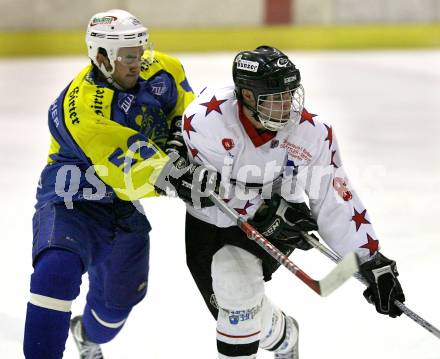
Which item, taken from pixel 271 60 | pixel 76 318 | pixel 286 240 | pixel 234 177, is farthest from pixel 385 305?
pixel 76 318

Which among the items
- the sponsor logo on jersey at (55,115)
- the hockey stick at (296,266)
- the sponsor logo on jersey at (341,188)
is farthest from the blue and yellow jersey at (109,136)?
the sponsor logo on jersey at (341,188)

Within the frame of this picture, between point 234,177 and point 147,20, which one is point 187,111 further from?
point 147,20

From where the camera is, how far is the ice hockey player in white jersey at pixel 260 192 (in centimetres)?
262

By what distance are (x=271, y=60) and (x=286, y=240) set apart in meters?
0.57

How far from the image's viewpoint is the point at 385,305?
8.48 ft

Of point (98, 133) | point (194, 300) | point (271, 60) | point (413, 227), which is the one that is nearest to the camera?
point (271, 60)

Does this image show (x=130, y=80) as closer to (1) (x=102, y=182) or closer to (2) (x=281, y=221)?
(1) (x=102, y=182)

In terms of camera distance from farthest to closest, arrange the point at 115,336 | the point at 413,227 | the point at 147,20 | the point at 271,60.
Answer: the point at 147,20 < the point at 413,227 < the point at 115,336 < the point at 271,60

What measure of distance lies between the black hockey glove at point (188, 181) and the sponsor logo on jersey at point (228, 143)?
9 cm

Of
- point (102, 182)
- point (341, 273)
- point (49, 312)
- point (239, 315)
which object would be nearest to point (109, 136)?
point (102, 182)

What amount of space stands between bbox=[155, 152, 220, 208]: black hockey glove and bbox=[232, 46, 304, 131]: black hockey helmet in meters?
0.24

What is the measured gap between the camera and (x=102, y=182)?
2891mm

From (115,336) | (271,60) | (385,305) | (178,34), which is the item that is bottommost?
(178,34)

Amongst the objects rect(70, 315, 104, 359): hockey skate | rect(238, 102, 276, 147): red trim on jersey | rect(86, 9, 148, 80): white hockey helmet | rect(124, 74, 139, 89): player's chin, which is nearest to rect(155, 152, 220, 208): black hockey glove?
rect(238, 102, 276, 147): red trim on jersey
